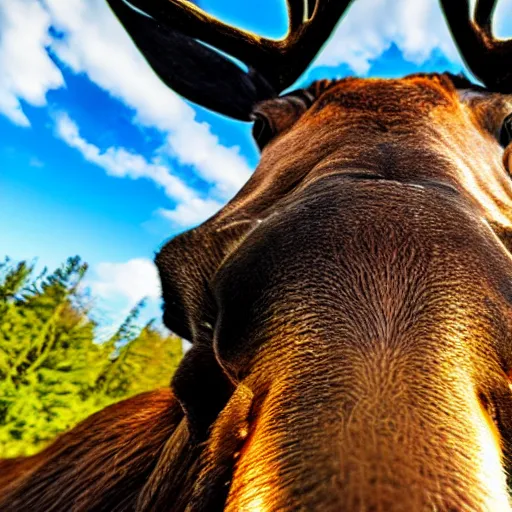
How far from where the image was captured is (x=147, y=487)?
1913 millimetres

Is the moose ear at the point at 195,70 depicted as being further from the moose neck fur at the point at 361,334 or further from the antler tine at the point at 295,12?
the moose neck fur at the point at 361,334

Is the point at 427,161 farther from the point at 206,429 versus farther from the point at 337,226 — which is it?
the point at 206,429

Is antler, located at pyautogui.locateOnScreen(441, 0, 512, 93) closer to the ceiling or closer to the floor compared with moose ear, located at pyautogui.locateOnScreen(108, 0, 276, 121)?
closer to the ceiling

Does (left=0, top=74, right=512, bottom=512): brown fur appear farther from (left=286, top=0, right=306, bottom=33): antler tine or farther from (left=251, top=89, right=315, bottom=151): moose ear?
(left=286, top=0, right=306, bottom=33): antler tine

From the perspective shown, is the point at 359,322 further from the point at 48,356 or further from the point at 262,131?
the point at 48,356

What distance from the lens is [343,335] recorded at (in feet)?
3.48

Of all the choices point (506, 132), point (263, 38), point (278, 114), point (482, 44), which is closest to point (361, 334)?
point (278, 114)

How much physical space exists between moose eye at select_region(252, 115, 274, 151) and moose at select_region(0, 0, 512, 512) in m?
0.51

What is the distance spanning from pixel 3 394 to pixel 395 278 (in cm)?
925

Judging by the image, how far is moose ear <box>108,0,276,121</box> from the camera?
3.17 metres

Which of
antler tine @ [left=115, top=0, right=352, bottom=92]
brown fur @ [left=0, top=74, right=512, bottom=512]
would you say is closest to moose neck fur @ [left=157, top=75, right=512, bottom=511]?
brown fur @ [left=0, top=74, right=512, bottom=512]

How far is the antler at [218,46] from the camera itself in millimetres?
2697

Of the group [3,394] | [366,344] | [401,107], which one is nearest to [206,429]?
[366,344]

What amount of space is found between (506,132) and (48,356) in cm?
938
